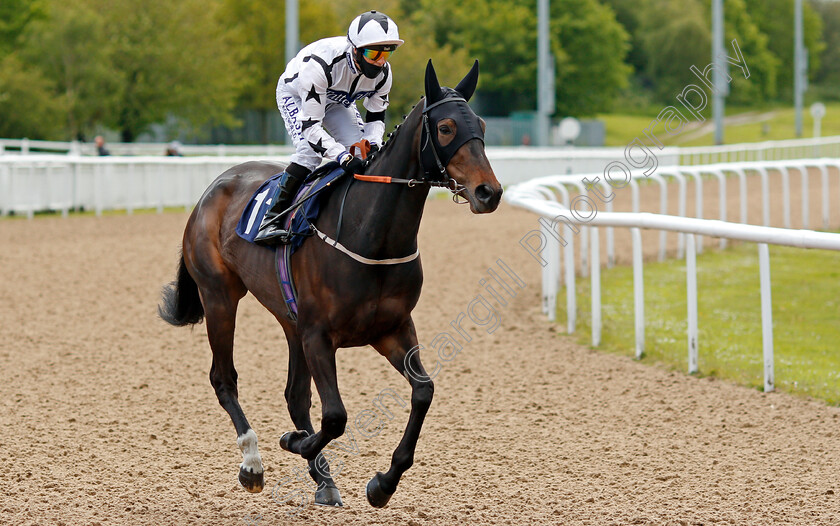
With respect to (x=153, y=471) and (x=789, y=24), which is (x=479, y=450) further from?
(x=789, y=24)

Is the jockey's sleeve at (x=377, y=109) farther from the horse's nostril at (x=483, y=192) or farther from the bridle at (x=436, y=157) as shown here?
the horse's nostril at (x=483, y=192)

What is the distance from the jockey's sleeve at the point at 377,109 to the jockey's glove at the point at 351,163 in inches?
13.4

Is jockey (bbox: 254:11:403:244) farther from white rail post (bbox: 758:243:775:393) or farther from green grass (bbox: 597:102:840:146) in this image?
green grass (bbox: 597:102:840:146)

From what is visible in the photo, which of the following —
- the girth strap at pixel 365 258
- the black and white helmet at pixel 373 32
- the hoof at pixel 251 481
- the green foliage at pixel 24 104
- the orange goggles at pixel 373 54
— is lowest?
the hoof at pixel 251 481

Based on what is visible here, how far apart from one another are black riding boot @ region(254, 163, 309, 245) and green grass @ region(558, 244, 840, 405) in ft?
10.5

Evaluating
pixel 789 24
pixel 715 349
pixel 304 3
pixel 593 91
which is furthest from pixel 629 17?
pixel 715 349

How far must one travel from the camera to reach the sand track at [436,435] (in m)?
4.14

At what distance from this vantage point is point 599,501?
165 inches

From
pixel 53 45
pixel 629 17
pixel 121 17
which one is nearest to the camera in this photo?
pixel 53 45

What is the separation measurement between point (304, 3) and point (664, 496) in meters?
34.8

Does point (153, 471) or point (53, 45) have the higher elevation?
point (53, 45)

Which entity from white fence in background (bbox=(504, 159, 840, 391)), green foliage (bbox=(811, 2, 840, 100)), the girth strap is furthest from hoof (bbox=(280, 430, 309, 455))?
green foliage (bbox=(811, 2, 840, 100))

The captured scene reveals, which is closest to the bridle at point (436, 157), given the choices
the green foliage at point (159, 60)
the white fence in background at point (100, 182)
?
the white fence in background at point (100, 182)

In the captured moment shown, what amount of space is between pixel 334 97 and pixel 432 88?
A: 0.83 metres
